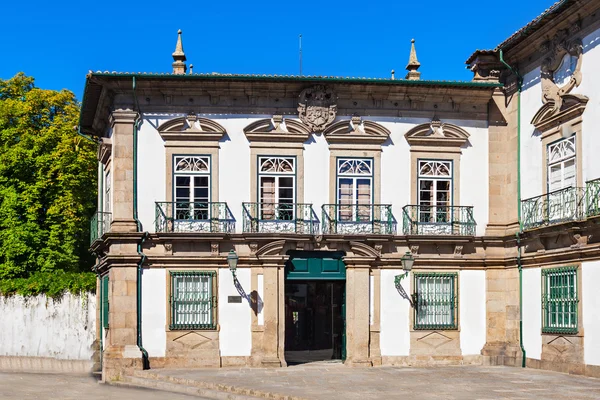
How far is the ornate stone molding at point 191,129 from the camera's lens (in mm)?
21516

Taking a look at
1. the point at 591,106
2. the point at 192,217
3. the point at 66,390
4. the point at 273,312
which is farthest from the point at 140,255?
the point at 591,106

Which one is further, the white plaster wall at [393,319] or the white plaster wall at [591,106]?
the white plaster wall at [393,319]

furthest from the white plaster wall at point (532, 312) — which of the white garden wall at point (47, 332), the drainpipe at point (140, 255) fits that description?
the white garden wall at point (47, 332)

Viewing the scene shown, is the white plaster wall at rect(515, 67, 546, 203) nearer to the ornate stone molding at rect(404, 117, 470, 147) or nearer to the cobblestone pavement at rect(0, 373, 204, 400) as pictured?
the ornate stone molding at rect(404, 117, 470, 147)

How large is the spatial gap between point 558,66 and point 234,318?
8.82 m

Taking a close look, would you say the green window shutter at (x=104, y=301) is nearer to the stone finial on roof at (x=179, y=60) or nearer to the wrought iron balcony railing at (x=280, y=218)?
the wrought iron balcony railing at (x=280, y=218)

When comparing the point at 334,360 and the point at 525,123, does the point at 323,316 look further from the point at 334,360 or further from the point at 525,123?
the point at 525,123

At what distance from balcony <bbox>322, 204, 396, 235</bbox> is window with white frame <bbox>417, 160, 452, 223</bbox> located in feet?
2.65

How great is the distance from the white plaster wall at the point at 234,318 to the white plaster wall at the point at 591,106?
25.3ft

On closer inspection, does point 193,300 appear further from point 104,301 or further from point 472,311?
point 472,311

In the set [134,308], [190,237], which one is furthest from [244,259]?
[134,308]

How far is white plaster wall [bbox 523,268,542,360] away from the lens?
20.9 metres

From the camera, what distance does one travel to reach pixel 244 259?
21531mm

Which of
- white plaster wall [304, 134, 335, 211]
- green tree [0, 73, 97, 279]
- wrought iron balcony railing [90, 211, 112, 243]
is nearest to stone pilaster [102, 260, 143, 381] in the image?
wrought iron balcony railing [90, 211, 112, 243]
